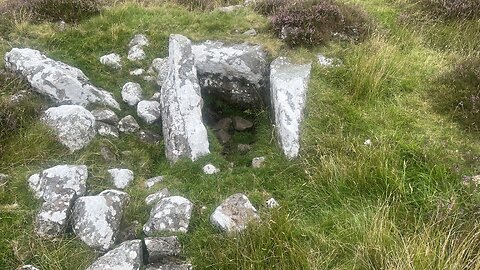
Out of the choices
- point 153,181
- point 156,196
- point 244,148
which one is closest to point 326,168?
point 244,148

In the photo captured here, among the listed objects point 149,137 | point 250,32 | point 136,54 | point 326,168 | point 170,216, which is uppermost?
point 326,168

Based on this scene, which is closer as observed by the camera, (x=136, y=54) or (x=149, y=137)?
(x=149, y=137)

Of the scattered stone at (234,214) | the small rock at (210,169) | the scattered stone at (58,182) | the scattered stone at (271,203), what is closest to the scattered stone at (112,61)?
the scattered stone at (58,182)

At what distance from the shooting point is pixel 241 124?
775 centimetres

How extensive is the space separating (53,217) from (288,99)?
11.6ft

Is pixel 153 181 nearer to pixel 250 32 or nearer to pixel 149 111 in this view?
pixel 149 111

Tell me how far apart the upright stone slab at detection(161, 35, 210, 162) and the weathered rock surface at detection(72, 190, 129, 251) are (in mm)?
1341

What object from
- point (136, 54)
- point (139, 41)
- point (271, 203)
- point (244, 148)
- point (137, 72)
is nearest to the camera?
point (271, 203)

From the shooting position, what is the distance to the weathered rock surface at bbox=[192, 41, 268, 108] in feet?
26.1

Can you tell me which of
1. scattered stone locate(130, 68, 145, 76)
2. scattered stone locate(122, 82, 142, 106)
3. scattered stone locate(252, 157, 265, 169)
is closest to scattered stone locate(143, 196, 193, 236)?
scattered stone locate(252, 157, 265, 169)

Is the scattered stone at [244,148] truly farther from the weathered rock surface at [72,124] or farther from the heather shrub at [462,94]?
the heather shrub at [462,94]

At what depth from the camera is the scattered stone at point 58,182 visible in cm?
562

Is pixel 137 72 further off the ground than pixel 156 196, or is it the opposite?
pixel 156 196

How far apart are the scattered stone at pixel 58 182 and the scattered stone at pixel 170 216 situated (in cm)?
100
